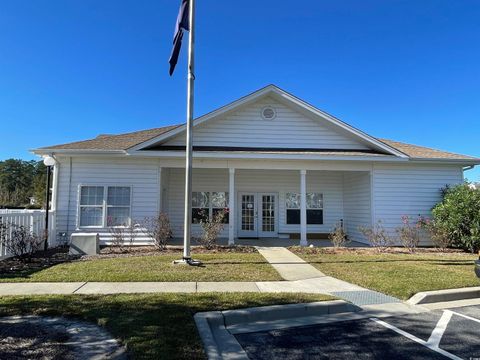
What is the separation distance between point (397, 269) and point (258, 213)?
8470 millimetres

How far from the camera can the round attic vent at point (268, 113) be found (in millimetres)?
15214

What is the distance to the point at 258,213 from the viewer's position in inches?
667

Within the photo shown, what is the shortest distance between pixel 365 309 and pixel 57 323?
4.73 m

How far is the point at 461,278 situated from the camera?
7996 mm

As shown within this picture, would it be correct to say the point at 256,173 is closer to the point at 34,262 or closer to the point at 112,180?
the point at 112,180

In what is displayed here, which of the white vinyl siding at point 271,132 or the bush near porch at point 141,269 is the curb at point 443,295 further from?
the white vinyl siding at point 271,132

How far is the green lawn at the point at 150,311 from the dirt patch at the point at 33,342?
54cm

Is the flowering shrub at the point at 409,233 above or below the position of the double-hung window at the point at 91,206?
below

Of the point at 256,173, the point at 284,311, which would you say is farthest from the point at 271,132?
the point at 284,311

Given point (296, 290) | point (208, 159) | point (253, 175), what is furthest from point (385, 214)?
point (296, 290)

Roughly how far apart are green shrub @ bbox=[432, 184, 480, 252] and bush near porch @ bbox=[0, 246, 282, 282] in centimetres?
729

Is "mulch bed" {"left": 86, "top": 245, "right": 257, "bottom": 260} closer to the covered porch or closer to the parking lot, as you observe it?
the covered porch

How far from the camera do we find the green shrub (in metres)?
12.7

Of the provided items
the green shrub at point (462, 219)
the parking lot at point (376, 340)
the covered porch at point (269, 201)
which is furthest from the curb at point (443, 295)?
the covered porch at point (269, 201)
